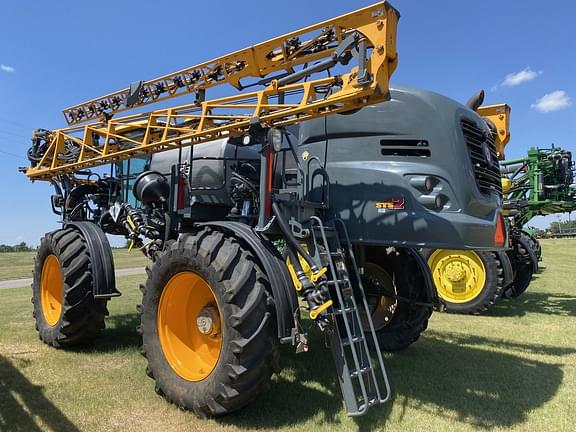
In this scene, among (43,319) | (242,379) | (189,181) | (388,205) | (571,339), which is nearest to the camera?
(242,379)

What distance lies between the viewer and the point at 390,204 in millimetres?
4289

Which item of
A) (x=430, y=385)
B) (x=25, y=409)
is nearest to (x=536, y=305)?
(x=430, y=385)

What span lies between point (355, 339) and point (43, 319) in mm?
4632

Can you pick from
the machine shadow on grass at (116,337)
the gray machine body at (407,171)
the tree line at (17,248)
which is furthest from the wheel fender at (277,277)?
the tree line at (17,248)

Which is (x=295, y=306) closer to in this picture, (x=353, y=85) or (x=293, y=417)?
(x=293, y=417)

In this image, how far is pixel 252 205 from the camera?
16.3 feet

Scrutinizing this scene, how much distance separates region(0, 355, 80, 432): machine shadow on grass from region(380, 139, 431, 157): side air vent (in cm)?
350

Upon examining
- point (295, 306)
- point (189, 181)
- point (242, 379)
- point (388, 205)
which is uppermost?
point (189, 181)

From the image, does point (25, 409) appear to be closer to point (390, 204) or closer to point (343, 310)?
point (343, 310)

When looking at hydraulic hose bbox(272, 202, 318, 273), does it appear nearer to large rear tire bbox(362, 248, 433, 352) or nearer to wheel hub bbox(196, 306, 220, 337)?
wheel hub bbox(196, 306, 220, 337)

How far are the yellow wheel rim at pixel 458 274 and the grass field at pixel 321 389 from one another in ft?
6.23

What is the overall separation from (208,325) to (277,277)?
95 centimetres

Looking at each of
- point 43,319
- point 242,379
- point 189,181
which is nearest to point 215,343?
point 242,379

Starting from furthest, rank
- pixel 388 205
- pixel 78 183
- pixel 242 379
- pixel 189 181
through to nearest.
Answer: pixel 78 183 → pixel 189 181 → pixel 388 205 → pixel 242 379
